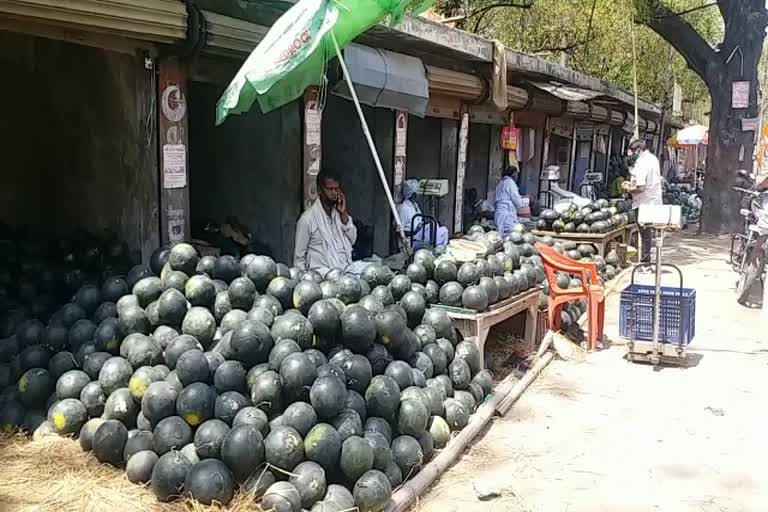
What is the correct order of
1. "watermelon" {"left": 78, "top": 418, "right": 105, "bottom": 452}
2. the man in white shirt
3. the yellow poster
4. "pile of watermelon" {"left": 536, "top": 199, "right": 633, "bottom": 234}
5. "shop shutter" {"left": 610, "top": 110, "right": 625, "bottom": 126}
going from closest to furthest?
"watermelon" {"left": 78, "top": 418, "right": 105, "bottom": 452} → "pile of watermelon" {"left": 536, "top": 199, "right": 633, "bottom": 234} → the man in white shirt → the yellow poster → "shop shutter" {"left": 610, "top": 110, "right": 625, "bottom": 126}

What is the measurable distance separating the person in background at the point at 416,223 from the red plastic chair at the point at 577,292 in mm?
1305

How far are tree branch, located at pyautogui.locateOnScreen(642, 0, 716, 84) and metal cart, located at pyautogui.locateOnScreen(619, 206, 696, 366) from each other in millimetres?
12209

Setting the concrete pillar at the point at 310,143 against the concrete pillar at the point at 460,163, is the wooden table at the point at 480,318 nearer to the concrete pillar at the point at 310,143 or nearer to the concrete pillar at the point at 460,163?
the concrete pillar at the point at 310,143

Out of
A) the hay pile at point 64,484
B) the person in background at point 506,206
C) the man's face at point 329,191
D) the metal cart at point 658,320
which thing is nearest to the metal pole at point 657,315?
the metal cart at point 658,320

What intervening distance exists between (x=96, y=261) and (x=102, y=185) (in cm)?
86

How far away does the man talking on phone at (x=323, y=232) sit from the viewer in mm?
7000

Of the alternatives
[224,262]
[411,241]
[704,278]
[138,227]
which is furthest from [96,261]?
[704,278]

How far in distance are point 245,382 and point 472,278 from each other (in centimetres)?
288

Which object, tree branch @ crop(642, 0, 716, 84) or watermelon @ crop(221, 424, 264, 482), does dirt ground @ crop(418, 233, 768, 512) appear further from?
tree branch @ crop(642, 0, 716, 84)

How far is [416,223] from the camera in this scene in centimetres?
970

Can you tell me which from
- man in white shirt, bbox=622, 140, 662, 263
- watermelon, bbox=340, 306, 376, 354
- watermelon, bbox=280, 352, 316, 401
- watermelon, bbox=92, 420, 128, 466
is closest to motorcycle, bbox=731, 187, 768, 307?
man in white shirt, bbox=622, 140, 662, 263

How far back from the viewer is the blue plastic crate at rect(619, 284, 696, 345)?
298 inches

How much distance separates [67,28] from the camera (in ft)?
18.0

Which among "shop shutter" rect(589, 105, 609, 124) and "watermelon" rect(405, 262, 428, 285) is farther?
→ "shop shutter" rect(589, 105, 609, 124)
